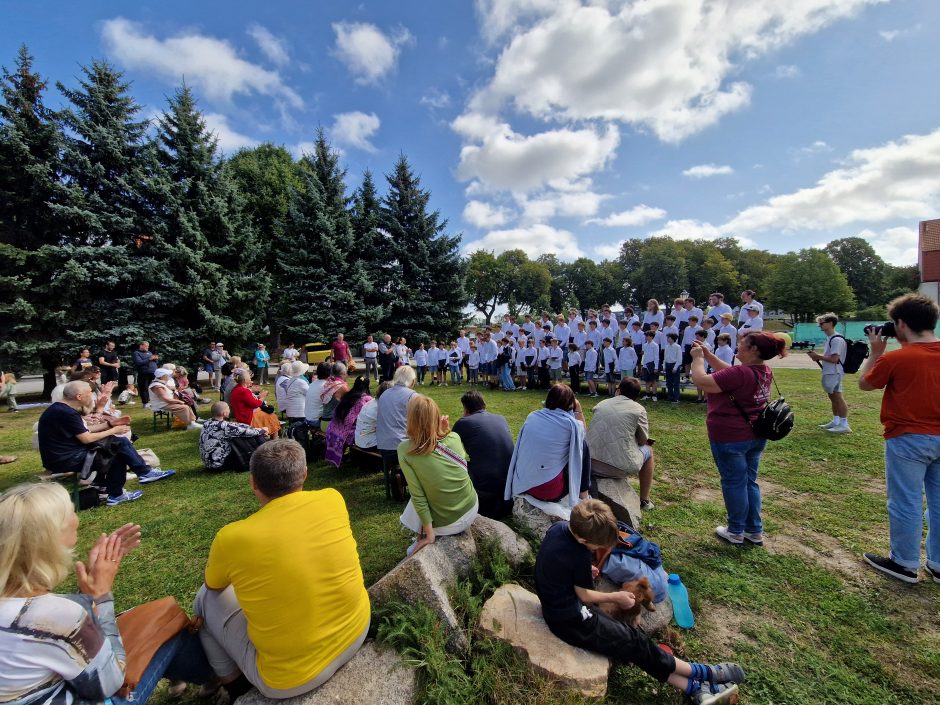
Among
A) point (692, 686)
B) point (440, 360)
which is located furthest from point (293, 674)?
point (440, 360)

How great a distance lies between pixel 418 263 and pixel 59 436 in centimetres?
1768

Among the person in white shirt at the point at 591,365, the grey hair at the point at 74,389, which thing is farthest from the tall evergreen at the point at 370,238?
the grey hair at the point at 74,389

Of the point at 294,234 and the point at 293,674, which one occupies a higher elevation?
the point at 294,234

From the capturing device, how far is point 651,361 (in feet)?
34.7

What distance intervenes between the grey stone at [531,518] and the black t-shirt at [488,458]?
0.94 ft

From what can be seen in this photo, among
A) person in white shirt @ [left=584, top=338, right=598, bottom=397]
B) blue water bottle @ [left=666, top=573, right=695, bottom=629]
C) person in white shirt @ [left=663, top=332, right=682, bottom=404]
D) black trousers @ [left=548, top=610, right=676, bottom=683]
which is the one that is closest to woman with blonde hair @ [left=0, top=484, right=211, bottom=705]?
black trousers @ [left=548, top=610, right=676, bottom=683]

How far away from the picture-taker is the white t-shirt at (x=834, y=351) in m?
6.74

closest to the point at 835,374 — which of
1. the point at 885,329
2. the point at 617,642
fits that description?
the point at 885,329

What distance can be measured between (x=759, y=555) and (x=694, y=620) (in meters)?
1.22

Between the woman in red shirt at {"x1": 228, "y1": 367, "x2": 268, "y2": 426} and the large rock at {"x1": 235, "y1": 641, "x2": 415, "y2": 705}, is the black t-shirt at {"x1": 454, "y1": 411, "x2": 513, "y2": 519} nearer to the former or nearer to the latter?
the large rock at {"x1": 235, "y1": 641, "x2": 415, "y2": 705}

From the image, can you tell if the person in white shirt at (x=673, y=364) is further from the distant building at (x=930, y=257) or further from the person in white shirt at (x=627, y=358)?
the distant building at (x=930, y=257)

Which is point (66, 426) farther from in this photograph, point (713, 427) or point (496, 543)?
point (713, 427)

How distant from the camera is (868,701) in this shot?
2.33 meters

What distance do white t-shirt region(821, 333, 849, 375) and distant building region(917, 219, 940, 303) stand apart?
138 feet
